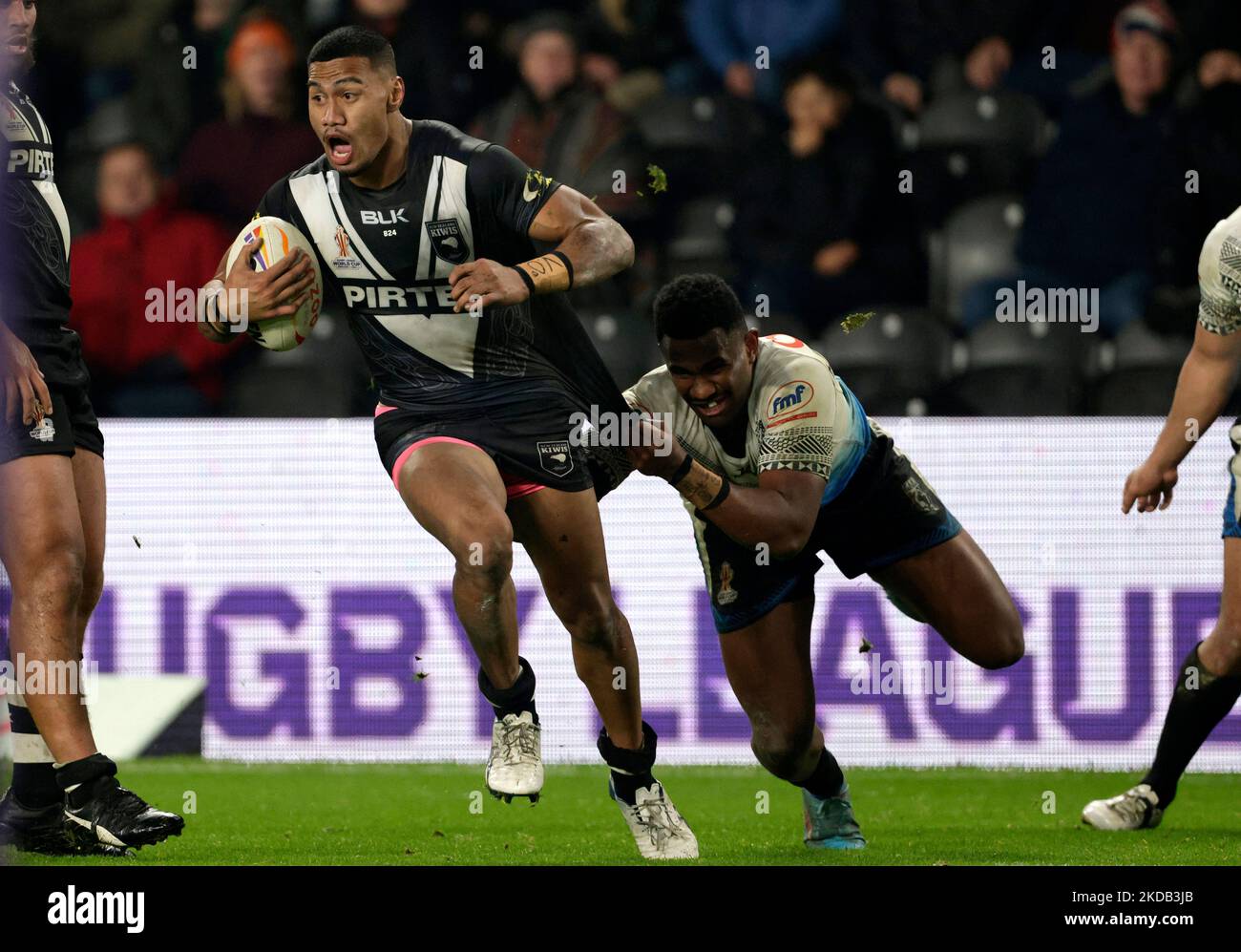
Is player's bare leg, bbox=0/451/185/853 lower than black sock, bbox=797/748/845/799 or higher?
higher

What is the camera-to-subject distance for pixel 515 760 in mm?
5164

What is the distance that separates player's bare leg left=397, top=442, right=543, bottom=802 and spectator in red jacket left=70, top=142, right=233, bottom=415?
5.12 metres

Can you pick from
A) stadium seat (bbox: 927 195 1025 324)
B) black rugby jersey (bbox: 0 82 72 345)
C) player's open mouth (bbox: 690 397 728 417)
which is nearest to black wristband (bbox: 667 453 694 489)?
player's open mouth (bbox: 690 397 728 417)

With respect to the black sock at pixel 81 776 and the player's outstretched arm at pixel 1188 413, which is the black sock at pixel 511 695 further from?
the player's outstretched arm at pixel 1188 413

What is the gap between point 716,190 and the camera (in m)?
10.4

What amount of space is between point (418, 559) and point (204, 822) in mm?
2584

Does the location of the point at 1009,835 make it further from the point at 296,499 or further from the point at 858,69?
the point at 858,69

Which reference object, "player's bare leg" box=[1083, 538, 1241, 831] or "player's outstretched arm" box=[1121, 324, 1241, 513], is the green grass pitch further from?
"player's outstretched arm" box=[1121, 324, 1241, 513]

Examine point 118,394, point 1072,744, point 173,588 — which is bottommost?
point 1072,744

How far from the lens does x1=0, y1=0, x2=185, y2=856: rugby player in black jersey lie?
193 inches

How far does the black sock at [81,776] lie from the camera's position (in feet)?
16.0

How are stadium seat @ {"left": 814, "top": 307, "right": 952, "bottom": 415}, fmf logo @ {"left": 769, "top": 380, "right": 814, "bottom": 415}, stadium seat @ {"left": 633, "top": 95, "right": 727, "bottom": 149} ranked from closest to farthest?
1. fmf logo @ {"left": 769, "top": 380, "right": 814, "bottom": 415}
2. stadium seat @ {"left": 814, "top": 307, "right": 952, "bottom": 415}
3. stadium seat @ {"left": 633, "top": 95, "right": 727, "bottom": 149}

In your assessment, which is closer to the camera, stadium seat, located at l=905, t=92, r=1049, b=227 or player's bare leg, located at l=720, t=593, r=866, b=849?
player's bare leg, located at l=720, t=593, r=866, b=849

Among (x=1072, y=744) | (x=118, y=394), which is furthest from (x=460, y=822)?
(x=118, y=394)
